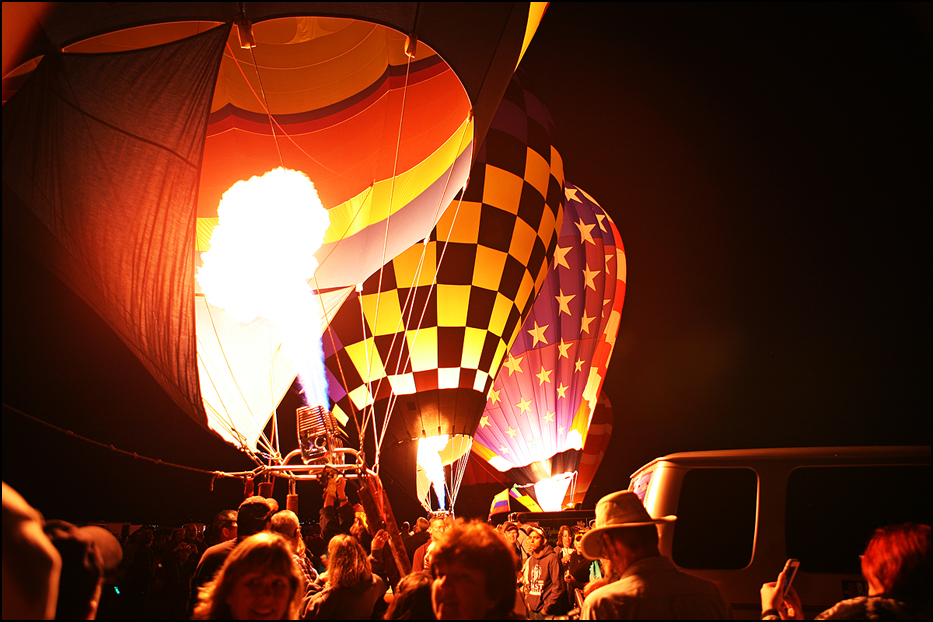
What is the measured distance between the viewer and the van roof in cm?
280

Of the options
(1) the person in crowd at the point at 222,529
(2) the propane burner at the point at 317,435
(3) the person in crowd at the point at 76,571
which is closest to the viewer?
(3) the person in crowd at the point at 76,571

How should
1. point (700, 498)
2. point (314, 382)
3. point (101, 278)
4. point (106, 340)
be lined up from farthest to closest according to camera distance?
point (106, 340)
point (314, 382)
point (101, 278)
point (700, 498)

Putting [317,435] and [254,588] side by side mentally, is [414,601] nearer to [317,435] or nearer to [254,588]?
[254,588]

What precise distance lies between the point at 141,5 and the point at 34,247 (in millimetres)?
1495

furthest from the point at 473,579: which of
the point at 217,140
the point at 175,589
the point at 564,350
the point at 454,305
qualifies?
the point at 564,350

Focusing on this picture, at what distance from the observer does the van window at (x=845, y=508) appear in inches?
108

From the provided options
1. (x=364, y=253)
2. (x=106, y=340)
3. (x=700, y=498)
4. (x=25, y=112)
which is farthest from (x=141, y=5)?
(x=106, y=340)

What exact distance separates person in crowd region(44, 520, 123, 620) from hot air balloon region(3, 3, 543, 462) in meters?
2.22

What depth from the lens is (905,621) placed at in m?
1.59

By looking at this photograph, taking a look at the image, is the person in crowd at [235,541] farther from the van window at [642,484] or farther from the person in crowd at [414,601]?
the van window at [642,484]

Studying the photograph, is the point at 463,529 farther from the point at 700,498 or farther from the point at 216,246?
the point at 216,246

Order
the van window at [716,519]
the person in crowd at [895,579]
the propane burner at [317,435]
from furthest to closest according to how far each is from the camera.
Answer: the propane burner at [317,435]
the van window at [716,519]
the person in crowd at [895,579]

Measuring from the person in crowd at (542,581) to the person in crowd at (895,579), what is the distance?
3.30 m

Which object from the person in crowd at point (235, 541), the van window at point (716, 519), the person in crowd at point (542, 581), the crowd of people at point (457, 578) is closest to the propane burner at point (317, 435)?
the person in crowd at point (235, 541)
